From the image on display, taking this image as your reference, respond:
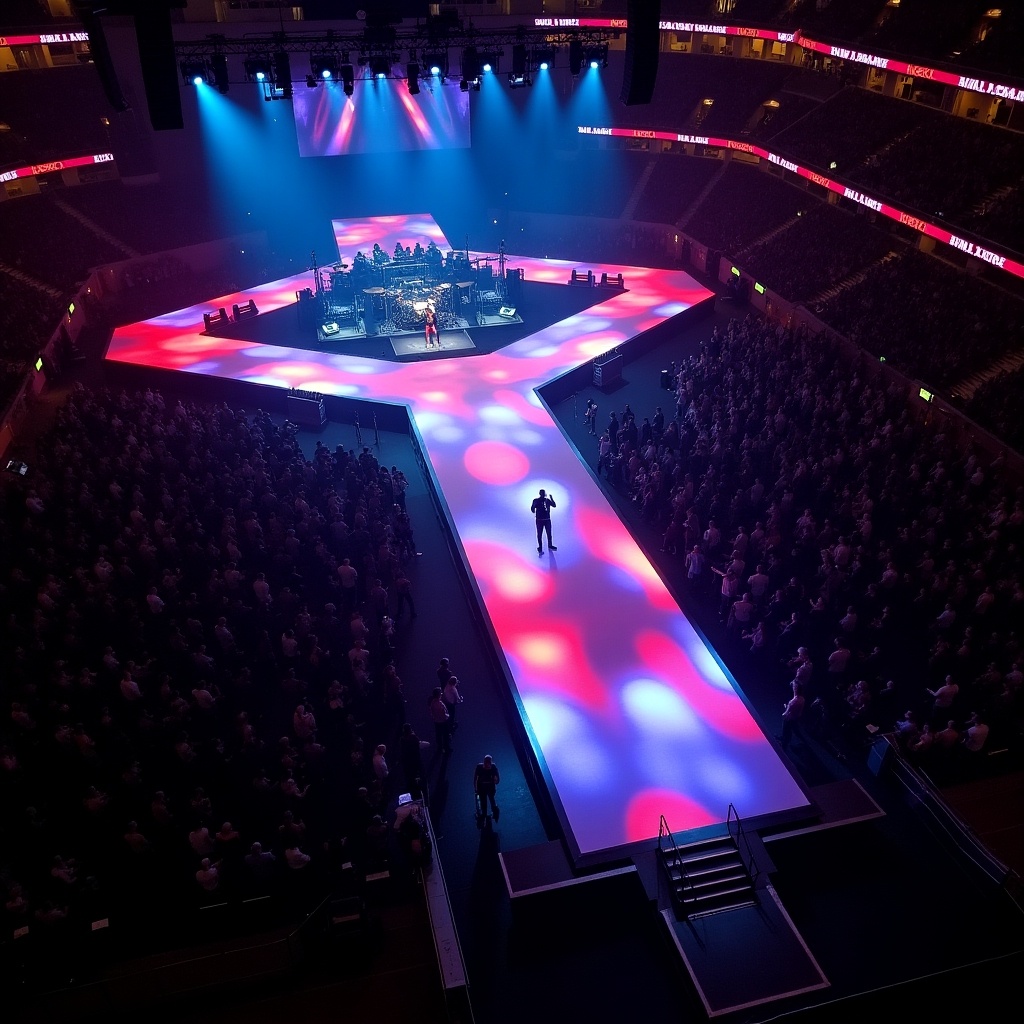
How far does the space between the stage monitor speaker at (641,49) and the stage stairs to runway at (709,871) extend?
10384 mm

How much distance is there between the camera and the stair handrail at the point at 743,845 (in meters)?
8.34

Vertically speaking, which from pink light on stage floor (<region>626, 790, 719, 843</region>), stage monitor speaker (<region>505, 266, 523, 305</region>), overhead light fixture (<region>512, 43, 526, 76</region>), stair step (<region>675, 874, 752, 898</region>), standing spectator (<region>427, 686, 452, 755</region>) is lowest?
stair step (<region>675, 874, 752, 898</region>)

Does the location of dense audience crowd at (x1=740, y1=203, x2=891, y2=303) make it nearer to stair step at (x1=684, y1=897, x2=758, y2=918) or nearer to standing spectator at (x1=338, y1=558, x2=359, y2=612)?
standing spectator at (x1=338, y1=558, x2=359, y2=612)

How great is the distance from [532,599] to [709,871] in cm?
511

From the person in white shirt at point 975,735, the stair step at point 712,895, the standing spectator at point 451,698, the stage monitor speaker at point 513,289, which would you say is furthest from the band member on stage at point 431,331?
the stair step at point 712,895

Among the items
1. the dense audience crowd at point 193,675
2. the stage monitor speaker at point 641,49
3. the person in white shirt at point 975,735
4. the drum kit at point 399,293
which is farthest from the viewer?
Answer: the drum kit at point 399,293

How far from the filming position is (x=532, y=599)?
40.9 ft

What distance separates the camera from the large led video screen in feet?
94.0

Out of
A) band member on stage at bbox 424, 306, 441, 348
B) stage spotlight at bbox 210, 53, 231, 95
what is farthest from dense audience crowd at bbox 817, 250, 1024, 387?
stage spotlight at bbox 210, 53, 231, 95

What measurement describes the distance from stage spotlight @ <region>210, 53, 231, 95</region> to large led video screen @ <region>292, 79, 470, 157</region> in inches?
447

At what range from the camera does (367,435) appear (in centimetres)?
1827

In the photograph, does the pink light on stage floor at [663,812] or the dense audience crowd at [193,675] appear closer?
the dense audience crowd at [193,675]

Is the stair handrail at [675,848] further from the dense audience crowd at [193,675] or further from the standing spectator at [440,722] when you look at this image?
the standing spectator at [440,722]

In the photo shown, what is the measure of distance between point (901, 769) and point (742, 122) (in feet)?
89.6
